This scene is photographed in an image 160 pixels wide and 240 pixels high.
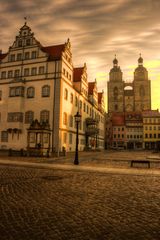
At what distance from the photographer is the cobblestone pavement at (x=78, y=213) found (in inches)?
170

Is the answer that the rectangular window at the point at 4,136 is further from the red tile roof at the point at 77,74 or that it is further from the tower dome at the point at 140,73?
the tower dome at the point at 140,73

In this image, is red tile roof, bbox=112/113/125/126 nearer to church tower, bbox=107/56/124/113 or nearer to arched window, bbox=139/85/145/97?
church tower, bbox=107/56/124/113

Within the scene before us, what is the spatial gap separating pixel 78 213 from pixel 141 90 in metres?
119

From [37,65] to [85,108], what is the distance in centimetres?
1750

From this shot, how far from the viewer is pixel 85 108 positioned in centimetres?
5066

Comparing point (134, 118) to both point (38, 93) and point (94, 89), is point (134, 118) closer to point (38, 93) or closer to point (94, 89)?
point (94, 89)

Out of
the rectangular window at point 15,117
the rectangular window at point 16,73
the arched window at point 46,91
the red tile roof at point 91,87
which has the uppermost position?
the red tile roof at point 91,87

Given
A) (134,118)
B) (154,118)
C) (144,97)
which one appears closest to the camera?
(154,118)

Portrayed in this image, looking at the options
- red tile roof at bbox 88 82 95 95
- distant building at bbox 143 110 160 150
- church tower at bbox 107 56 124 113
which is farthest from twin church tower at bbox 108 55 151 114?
red tile roof at bbox 88 82 95 95

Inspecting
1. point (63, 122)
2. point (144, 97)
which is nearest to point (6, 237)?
point (63, 122)

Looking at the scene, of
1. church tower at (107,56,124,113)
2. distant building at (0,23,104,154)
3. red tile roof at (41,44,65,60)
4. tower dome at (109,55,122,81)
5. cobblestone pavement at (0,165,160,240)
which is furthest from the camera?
tower dome at (109,55,122,81)

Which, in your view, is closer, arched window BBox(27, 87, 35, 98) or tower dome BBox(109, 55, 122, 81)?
arched window BBox(27, 87, 35, 98)

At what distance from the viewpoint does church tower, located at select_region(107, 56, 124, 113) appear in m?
118

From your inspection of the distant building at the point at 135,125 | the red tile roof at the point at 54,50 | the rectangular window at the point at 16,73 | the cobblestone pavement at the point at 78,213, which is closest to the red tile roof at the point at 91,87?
the red tile roof at the point at 54,50
